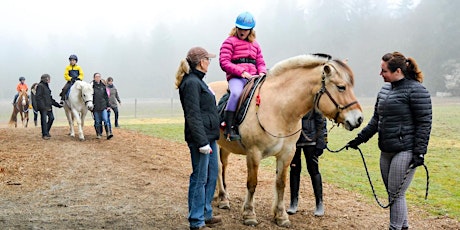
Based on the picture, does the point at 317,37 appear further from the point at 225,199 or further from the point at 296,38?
the point at 225,199

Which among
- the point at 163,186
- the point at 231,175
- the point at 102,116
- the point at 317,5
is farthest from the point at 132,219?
the point at 317,5

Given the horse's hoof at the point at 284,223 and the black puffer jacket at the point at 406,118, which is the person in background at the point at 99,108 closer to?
the horse's hoof at the point at 284,223

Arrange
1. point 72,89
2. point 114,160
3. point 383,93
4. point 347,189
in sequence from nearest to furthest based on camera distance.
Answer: point 383,93 → point 347,189 → point 114,160 → point 72,89

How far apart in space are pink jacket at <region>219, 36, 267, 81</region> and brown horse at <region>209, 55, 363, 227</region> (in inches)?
17.8

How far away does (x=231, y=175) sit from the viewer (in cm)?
971

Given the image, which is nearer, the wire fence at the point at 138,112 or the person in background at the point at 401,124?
the person in background at the point at 401,124

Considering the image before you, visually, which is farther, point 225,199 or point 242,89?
point 225,199

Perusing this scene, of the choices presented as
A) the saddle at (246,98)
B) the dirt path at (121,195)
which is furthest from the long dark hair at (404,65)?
the dirt path at (121,195)

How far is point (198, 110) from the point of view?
502 cm

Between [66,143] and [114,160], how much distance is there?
325 cm

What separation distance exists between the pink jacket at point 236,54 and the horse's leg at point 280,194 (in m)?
1.31

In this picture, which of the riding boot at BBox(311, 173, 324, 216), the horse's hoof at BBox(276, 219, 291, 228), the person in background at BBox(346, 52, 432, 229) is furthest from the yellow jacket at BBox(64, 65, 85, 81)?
the person in background at BBox(346, 52, 432, 229)

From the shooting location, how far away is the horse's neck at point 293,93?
5.55 meters

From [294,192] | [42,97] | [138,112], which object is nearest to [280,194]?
[294,192]
